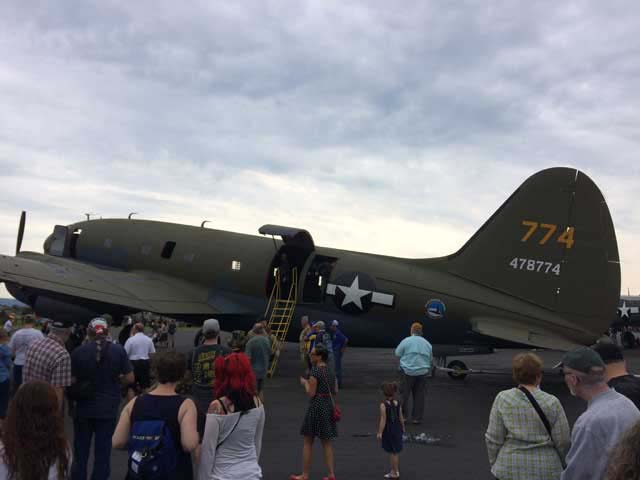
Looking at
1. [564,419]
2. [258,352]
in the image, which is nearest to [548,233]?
[258,352]

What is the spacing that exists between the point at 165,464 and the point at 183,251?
1650 centimetres

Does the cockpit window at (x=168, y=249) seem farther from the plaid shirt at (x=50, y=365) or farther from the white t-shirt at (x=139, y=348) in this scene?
the plaid shirt at (x=50, y=365)

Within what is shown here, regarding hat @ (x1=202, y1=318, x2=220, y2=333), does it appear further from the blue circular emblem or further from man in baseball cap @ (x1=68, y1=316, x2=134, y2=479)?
the blue circular emblem

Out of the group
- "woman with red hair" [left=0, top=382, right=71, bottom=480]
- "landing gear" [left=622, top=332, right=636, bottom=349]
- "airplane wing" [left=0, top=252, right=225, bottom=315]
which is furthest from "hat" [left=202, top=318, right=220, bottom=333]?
"landing gear" [left=622, top=332, right=636, bottom=349]

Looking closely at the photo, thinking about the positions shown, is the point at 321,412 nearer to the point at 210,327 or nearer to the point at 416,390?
the point at 210,327

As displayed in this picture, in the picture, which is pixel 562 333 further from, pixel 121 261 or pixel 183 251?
pixel 121 261

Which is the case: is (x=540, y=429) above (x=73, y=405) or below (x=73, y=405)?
above

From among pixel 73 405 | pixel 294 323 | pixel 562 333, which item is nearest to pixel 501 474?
pixel 73 405

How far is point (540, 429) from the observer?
4.46 metres

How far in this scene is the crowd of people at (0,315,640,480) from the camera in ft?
10.6

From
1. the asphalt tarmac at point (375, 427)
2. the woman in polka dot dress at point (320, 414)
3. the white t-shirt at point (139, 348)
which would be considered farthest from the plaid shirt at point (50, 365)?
the white t-shirt at point (139, 348)

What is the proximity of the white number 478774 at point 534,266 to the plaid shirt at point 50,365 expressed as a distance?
11.9 metres

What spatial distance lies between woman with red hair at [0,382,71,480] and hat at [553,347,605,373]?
10.2 feet

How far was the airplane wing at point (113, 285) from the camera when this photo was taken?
17500mm
